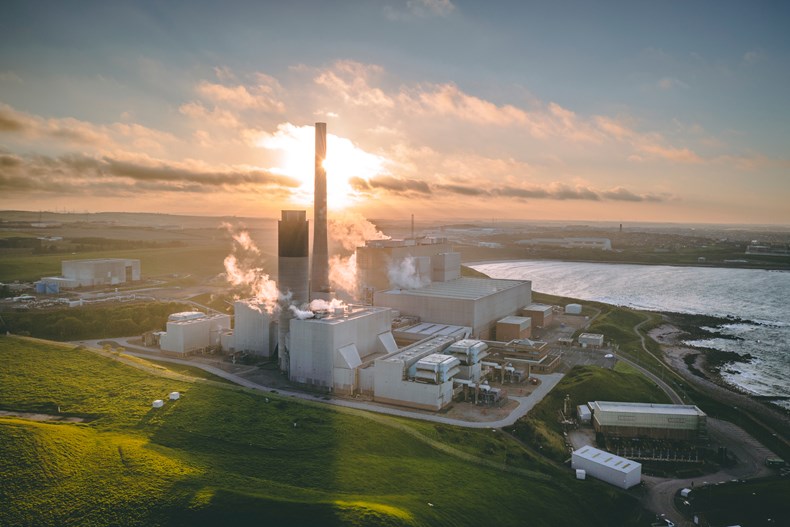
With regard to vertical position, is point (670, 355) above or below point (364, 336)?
below

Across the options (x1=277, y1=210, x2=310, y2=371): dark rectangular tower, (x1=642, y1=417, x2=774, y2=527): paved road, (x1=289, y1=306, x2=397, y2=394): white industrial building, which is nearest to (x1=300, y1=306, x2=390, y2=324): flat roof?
(x1=289, y1=306, x2=397, y2=394): white industrial building

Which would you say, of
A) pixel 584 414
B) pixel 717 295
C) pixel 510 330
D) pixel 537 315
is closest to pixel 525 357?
pixel 510 330

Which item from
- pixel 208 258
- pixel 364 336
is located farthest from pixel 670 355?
pixel 208 258

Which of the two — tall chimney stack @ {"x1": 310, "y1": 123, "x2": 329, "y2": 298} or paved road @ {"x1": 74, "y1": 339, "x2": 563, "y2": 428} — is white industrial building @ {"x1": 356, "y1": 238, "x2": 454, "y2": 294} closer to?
tall chimney stack @ {"x1": 310, "y1": 123, "x2": 329, "y2": 298}

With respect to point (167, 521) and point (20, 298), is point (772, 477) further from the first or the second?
point (20, 298)

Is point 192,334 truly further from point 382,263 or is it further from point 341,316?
point 382,263

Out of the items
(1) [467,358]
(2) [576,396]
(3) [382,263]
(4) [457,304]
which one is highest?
(3) [382,263]
